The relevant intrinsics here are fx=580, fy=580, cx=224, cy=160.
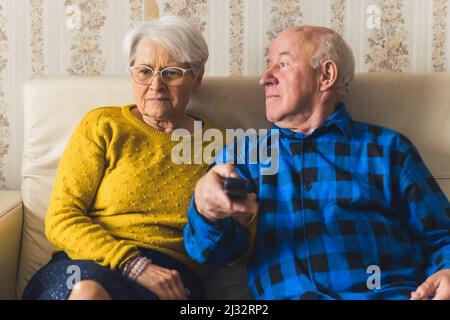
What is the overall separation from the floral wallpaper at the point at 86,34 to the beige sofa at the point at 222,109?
203mm

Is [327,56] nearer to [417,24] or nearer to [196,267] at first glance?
[417,24]

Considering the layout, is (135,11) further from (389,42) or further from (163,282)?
(163,282)

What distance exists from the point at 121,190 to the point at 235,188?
1.46 ft

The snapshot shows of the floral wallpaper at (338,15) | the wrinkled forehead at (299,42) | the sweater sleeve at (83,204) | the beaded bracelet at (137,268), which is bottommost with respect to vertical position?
the beaded bracelet at (137,268)

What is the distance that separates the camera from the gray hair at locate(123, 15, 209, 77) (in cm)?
153

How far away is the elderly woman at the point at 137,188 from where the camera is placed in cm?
133

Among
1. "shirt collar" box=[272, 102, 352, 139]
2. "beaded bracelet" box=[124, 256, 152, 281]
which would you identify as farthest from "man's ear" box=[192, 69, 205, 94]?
"beaded bracelet" box=[124, 256, 152, 281]

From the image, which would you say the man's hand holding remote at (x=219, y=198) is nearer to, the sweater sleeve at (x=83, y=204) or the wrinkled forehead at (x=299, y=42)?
the sweater sleeve at (x=83, y=204)

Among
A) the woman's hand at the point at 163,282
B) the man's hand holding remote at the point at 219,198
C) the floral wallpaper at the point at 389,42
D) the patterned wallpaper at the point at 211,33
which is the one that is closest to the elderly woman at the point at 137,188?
the woman's hand at the point at 163,282

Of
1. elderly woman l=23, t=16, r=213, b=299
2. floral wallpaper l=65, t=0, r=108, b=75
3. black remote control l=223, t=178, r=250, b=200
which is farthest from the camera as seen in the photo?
floral wallpaper l=65, t=0, r=108, b=75

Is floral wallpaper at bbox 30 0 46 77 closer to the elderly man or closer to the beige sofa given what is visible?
the beige sofa

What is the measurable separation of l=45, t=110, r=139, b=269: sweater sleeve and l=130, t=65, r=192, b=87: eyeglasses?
0.15 meters

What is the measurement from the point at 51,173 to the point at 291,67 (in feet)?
2.49
